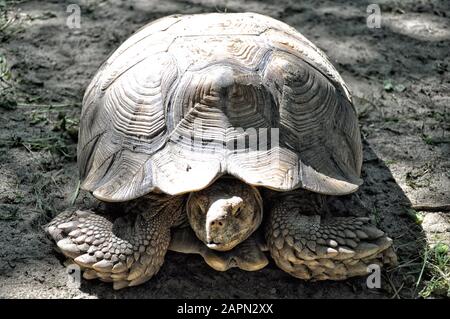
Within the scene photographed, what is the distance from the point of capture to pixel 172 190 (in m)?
2.96

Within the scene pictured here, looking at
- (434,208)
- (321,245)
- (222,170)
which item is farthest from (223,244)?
→ (434,208)

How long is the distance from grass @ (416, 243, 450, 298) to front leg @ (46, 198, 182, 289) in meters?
1.37

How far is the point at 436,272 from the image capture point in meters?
3.30

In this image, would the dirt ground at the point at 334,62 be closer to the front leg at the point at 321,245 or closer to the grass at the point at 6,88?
the grass at the point at 6,88

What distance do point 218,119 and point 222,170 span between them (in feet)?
0.94

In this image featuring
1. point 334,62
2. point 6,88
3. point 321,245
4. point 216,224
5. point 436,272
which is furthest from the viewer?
point 334,62

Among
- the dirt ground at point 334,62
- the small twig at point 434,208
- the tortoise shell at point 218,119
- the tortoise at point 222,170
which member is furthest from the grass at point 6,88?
the small twig at point 434,208

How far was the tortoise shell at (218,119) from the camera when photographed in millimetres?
3041

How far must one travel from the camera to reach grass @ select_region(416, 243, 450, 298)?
10.4 ft

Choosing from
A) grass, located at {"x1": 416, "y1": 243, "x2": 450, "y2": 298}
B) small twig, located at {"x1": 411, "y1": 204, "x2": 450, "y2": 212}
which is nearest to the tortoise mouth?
grass, located at {"x1": 416, "y1": 243, "x2": 450, "y2": 298}

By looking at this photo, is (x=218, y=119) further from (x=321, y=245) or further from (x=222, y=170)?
(x=321, y=245)
